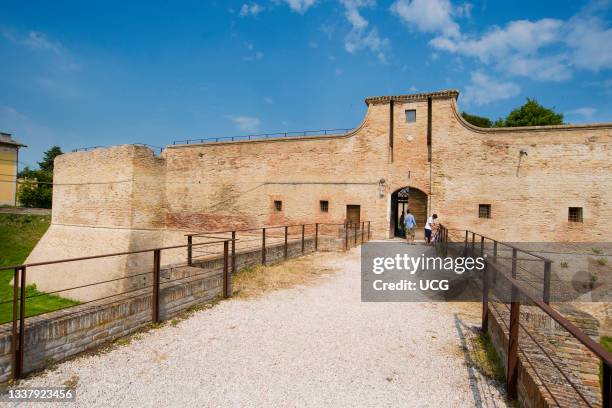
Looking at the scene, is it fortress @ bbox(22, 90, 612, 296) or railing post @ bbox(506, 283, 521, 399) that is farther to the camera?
fortress @ bbox(22, 90, 612, 296)

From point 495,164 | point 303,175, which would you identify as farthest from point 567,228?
point 303,175

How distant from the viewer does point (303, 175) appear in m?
18.3

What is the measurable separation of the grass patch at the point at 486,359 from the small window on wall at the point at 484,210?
1167 centimetres

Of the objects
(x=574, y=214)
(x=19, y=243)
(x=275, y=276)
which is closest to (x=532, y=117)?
(x=574, y=214)

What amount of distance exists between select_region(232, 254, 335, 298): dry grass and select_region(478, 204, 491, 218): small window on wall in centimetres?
882

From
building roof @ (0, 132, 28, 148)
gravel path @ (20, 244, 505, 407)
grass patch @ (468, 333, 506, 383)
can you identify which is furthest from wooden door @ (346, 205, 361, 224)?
building roof @ (0, 132, 28, 148)

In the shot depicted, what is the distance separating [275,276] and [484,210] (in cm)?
1116

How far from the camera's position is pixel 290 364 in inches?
157

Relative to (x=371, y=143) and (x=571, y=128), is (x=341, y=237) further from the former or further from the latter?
(x=571, y=128)

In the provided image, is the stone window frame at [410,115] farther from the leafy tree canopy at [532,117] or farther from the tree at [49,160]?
the tree at [49,160]

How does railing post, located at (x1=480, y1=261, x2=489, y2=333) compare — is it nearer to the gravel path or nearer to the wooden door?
the gravel path

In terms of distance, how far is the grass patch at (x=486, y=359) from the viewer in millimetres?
3811

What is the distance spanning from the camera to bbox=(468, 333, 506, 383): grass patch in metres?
3.81

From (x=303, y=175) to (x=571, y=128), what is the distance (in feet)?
39.2
